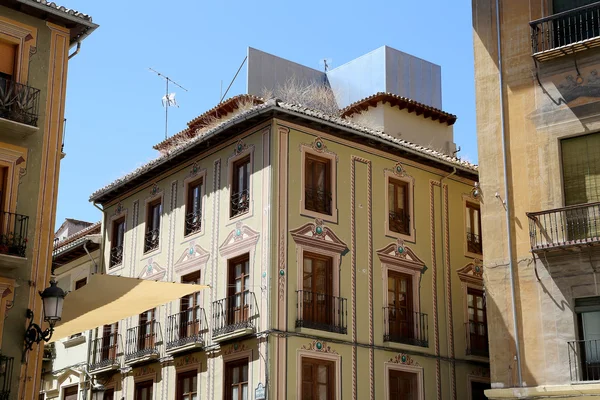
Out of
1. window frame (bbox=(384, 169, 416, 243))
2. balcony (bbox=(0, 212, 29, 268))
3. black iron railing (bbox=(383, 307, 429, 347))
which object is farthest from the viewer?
window frame (bbox=(384, 169, 416, 243))

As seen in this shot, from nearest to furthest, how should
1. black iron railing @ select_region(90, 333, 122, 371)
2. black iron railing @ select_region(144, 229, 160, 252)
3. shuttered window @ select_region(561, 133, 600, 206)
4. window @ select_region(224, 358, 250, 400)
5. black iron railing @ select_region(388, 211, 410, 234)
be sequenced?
shuttered window @ select_region(561, 133, 600, 206), window @ select_region(224, 358, 250, 400), black iron railing @ select_region(388, 211, 410, 234), black iron railing @ select_region(144, 229, 160, 252), black iron railing @ select_region(90, 333, 122, 371)

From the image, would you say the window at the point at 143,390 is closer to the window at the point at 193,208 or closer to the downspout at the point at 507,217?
the window at the point at 193,208

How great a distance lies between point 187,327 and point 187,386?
1.56 metres

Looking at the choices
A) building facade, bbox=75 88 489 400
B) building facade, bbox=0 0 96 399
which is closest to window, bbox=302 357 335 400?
building facade, bbox=75 88 489 400

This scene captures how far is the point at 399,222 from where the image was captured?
25.9 m

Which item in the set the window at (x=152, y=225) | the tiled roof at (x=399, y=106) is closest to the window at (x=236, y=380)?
the window at (x=152, y=225)

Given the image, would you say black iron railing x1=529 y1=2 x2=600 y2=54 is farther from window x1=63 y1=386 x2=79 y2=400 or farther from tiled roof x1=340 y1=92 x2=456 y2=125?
window x1=63 y1=386 x2=79 y2=400

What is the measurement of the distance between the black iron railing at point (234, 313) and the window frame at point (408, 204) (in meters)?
4.65

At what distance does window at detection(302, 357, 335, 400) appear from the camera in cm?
2241

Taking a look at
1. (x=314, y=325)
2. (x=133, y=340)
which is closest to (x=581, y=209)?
(x=314, y=325)

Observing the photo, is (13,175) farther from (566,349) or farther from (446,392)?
(446,392)

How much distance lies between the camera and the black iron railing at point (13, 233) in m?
16.6

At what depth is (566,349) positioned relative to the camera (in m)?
17.6

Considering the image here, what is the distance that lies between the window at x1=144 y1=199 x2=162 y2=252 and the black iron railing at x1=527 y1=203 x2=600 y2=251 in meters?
12.8
